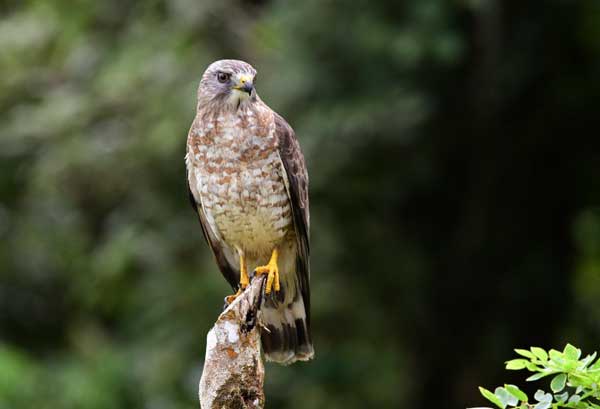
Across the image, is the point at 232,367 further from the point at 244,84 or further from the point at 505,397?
the point at 244,84

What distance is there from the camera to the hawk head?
393 centimetres

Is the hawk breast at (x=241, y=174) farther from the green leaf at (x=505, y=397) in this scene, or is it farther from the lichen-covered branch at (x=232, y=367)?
the green leaf at (x=505, y=397)

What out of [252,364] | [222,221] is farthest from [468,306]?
[252,364]

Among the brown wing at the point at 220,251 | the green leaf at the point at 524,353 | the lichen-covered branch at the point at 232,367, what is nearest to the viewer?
the green leaf at the point at 524,353

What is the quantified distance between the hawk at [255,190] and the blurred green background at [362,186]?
7.64 ft

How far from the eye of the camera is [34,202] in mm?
8312

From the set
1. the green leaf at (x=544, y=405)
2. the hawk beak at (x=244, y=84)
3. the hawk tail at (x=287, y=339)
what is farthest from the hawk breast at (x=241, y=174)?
the green leaf at (x=544, y=405)

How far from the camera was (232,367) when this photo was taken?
3.07 metres

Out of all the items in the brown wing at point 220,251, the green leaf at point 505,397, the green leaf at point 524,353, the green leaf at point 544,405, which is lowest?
the green leaf at point 544,405

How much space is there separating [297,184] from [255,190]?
19 cm

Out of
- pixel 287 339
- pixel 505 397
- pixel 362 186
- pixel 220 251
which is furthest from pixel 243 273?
pixel 362 186

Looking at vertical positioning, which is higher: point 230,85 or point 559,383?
point 230,85

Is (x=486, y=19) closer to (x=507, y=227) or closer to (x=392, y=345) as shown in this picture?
(x=507, y=227)

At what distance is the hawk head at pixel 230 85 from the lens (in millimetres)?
3934
